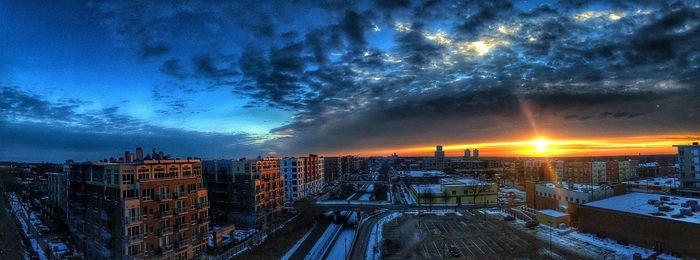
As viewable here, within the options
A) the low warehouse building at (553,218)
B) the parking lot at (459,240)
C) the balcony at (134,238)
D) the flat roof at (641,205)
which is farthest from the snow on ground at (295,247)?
the flat roof at (641,205)

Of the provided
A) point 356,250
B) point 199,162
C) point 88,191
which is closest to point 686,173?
point 356,250

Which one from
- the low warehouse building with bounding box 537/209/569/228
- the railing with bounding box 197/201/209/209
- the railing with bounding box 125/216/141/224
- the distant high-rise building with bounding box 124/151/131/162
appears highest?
the distant high-rise building with bounding box 124/151/131/162

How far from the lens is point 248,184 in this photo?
189ft

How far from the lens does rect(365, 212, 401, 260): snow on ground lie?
41.8 metres

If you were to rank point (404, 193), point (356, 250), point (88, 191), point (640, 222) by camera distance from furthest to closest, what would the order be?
point (404, 193) → point (356, 250) → point (640, 222) → point (88, 191)

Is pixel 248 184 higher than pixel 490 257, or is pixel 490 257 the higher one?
pixel 248 184

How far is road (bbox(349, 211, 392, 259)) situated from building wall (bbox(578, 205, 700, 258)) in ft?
92.2

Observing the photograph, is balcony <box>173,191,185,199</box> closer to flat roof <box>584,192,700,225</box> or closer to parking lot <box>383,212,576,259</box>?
parking lot <box>383,212,576,259</box>

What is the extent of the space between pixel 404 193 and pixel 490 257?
6426cm

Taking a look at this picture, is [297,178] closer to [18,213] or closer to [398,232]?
[398,232]

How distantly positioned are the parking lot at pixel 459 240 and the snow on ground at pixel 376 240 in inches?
34.1

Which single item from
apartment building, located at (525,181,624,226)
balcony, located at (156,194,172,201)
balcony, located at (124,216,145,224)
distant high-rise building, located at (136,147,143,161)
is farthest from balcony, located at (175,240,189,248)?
apartment building, located at (525,181,624,226)

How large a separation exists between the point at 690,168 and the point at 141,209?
83.1 m

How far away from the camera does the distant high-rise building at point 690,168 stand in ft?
210
